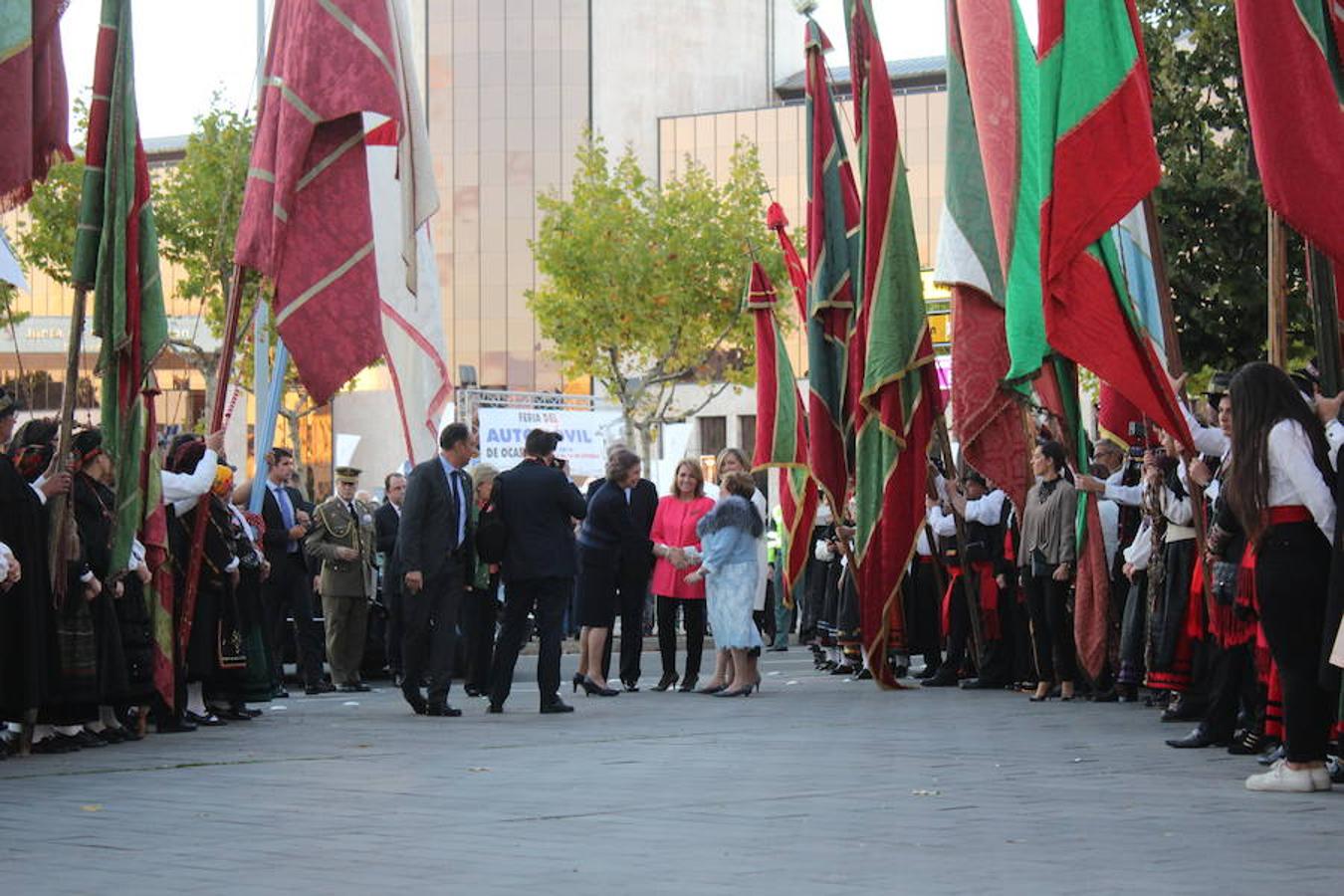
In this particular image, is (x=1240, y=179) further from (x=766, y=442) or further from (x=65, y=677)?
(x=65, y=677)

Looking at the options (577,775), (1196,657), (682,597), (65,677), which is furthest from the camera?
(682,597)

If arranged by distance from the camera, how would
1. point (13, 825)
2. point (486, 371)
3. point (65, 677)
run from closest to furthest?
point (13, 825)
point (65, 677)
point (486, 371)

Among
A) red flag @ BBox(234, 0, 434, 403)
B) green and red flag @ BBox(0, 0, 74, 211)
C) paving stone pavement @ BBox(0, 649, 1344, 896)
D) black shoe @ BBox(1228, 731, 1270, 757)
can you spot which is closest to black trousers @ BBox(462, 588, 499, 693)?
paving stone pavement @ BBox(0, 649, 1344, 896)

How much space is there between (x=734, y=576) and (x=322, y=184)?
17.6 feet

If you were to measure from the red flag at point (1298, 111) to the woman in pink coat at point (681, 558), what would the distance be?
846 cm

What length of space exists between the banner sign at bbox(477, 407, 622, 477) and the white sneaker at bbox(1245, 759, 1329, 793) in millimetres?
23015

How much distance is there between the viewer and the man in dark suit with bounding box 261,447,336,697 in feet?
61.4

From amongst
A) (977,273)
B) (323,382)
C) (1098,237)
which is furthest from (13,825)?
(977,273)

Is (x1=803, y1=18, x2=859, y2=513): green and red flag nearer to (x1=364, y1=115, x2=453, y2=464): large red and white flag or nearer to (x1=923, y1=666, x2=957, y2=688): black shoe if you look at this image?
(x1=923, y1=666, x2=957, y2=688): black shoe

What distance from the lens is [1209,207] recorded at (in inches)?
969

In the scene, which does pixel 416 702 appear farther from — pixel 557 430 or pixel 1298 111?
pixel 557 430

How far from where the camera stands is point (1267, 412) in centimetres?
961

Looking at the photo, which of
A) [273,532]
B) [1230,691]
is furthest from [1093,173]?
[273,532]

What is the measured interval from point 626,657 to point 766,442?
317 cm
